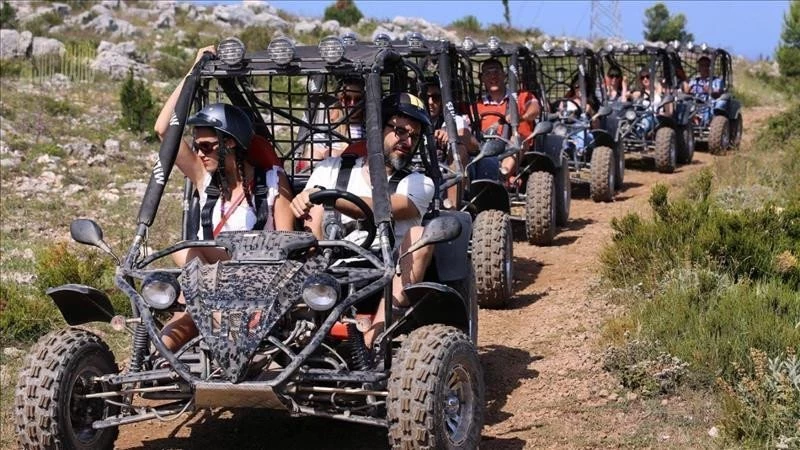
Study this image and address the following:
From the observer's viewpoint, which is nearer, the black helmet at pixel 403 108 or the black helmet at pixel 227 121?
the black helmet at pixel 227 121

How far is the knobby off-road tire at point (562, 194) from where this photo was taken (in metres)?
11.4

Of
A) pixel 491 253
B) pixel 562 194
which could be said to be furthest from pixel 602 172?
pixel 491 253

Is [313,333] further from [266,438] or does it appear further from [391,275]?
[266,438]

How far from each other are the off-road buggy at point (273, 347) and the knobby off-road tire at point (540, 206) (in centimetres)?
506

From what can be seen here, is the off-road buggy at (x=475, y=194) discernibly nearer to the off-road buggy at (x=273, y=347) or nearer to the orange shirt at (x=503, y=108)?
the orange shirt at (x=503, y=108)

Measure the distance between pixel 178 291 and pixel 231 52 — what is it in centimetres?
144

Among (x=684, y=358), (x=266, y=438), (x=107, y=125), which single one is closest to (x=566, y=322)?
(x=684, y=358)

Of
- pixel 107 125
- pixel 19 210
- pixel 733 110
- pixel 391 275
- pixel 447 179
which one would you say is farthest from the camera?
pixel 733 110

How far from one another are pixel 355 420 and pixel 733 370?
85.4 inches

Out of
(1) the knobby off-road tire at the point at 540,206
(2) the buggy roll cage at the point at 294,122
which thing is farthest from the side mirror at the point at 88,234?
(1) the knobby off-road tire at the point at 540,206

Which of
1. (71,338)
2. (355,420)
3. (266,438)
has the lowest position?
(266,438)

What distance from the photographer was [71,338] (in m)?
5.02

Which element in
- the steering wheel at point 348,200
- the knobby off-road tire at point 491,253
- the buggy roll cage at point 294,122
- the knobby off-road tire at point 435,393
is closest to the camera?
the knobby off-road tire at point 435,393

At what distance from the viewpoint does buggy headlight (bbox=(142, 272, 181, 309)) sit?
4973mm
